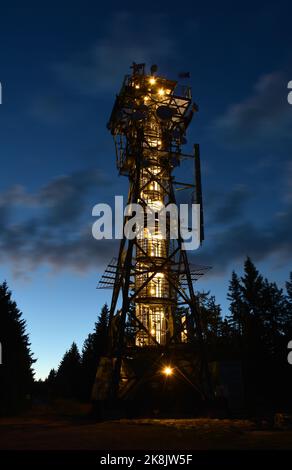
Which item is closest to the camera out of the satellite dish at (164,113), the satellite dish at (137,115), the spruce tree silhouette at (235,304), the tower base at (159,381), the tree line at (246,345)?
the tower base at (159,381)

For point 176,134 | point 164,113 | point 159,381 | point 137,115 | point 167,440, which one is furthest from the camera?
point 176,134

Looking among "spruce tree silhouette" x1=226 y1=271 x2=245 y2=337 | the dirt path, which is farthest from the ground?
"spruce tree silhouette" x1=226 y1=271 x2=245 y2=337

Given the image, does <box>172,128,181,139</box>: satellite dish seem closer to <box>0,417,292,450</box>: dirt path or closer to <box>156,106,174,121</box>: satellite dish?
<box>156,106,174,121</box>: satellite dish

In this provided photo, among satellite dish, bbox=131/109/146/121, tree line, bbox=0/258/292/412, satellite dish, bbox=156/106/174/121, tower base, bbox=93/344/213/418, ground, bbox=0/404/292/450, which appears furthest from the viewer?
tree line, bbox=0/258/292/412

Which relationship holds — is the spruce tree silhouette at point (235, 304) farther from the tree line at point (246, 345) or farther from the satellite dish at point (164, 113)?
the satellite dish at point (164, 113)

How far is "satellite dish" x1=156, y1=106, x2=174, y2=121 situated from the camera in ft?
96.4

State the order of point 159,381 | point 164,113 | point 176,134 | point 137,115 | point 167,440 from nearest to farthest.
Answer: point 167,440
point 159,381
point 137,115
point 164,113
point 176,134

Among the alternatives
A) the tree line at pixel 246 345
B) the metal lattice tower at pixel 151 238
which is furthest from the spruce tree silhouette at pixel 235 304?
the metal lattice tower at pixel 151 238

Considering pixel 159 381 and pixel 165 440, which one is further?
pixel 159 381

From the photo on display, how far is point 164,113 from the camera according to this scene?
2950 cm

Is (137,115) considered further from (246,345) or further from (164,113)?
(246,345)

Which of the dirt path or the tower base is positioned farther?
the tower base

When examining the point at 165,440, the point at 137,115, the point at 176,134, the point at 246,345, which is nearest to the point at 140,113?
the point at 137,115

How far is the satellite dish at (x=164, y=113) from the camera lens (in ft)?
96.4
